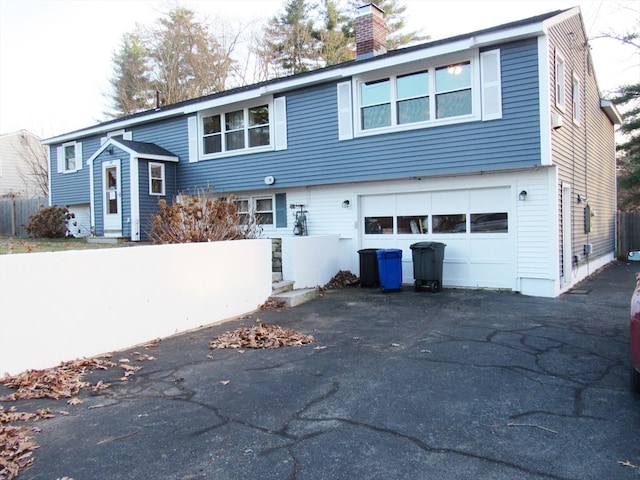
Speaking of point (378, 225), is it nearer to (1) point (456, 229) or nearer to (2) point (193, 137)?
(1) point (456, 229)

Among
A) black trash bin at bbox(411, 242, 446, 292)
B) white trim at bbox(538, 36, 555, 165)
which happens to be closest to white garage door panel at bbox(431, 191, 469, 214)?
black trash bin at bbox(411, 242, 446, 292)

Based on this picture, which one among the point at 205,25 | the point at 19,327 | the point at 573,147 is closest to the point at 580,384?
the point at 19,327

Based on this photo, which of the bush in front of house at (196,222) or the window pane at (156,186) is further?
the window pane at (156,186)

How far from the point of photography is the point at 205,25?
28.2m

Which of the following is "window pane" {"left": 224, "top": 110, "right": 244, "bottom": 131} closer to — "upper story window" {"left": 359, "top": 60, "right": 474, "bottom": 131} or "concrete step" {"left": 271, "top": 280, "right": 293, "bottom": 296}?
"upper story window" {"left": 359, "top": 60, "right": 474, "bottom": 131}

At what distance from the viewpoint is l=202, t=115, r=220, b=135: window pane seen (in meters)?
15.0

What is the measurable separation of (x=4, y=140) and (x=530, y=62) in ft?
102

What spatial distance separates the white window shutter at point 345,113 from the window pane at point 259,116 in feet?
9.08

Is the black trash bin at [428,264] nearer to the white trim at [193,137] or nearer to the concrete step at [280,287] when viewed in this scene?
the concrete step at [280,287]

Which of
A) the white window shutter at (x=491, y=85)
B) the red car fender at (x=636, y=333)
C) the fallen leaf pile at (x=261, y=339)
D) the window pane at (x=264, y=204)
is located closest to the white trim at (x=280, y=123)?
the window pane at (x=264, y=204)

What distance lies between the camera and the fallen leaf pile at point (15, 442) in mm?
3100

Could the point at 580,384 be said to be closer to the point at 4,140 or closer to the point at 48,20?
the point at 48,20

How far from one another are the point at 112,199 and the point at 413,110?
10623 mm

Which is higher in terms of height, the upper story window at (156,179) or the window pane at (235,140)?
the window pane at (235,140)
